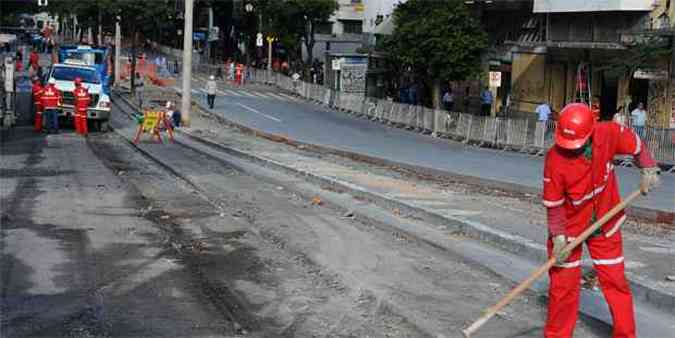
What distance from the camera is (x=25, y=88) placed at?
56500mm

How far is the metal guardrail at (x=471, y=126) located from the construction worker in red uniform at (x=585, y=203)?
69.0ft

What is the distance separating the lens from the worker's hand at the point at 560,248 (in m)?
7.83

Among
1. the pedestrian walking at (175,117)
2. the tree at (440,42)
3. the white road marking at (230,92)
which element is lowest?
the pedestrian walking at (175,117)

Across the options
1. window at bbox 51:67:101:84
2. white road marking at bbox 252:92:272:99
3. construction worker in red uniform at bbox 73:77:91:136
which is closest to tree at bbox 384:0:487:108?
window at bbox 51:67:101:84

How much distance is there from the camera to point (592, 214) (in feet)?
26.3

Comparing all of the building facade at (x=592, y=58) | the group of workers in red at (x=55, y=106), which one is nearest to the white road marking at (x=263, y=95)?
the building facade at (x=592, y=58)

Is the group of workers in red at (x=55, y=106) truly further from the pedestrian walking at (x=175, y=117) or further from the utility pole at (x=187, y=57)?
the utility pole at (x=187, y=57)

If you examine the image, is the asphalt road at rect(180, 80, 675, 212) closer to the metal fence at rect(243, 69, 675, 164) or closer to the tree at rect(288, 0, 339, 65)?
the metal fence at rect(243, 69, 675, 164)

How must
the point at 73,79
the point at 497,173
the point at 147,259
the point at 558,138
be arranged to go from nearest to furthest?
the point at 558,138, the point at 147,259, the point at 497,173, the point at 73,79

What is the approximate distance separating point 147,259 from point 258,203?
558cm

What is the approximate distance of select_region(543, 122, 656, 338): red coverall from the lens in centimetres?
788

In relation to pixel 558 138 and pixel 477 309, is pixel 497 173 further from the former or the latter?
pixel 558 138

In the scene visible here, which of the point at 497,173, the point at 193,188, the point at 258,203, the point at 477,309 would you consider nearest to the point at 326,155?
the point at 497,173

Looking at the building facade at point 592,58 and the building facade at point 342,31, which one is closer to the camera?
the building facade at point 592,58
